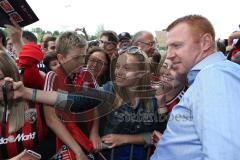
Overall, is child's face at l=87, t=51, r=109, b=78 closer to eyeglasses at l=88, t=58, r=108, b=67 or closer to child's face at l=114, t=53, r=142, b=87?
eyeglasses at l=88, t=58, r=108, b=67

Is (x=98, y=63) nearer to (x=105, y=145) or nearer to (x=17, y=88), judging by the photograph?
(x=105, y=145)

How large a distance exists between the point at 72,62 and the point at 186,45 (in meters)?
1.49

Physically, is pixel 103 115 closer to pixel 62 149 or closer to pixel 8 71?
pixel 62 149

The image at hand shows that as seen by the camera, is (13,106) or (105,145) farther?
(105,145)

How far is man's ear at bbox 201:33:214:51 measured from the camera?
6.11ft

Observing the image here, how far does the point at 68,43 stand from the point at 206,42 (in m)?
1.64

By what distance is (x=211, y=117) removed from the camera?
1441mm

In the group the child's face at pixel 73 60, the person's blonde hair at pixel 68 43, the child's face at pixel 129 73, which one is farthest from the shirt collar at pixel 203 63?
the person's blonde hair at pixel 68 43

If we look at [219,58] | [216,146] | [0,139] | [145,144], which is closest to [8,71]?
[0,139]

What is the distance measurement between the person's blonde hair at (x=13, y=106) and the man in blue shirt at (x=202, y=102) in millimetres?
1041

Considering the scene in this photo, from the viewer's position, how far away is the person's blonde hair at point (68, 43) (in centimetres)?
322

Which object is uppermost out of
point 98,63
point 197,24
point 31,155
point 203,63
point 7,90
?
point 197,24

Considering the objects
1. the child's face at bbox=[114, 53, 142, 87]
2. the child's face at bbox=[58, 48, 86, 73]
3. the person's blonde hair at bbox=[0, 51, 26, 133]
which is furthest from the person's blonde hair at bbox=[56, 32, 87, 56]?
the person's blonde hair at bbox=[0, 51, 26, 133]

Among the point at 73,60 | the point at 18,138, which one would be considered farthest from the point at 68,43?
the point at 18,138
